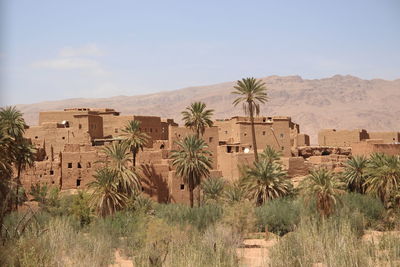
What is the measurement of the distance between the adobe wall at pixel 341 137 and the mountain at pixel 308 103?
165 feet

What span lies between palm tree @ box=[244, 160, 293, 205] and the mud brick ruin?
5.99 meters

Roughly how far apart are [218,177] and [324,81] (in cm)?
14054

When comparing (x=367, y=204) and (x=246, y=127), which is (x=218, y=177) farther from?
(x=367, y=204)

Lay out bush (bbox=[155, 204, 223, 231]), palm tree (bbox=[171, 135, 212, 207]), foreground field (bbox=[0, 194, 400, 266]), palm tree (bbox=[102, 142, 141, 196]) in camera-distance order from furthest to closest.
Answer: palm tree (bbox=[171, 135, 212, 207]) < palm tree (bbox=[102, 142, 141, 196]) < bush (bbox=[155, 204, 223, 231]) < foreground field (bbox=[0, 194, 400, 266])

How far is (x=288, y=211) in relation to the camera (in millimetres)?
27141

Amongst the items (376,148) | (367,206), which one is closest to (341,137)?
(376,148)

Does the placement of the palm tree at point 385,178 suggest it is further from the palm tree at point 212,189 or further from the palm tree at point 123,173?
the palm tree at point 123,173

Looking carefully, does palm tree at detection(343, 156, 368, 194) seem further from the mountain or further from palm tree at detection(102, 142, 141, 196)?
the mountain

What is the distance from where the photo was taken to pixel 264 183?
32500mm

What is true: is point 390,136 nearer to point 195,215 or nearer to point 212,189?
point 212,189

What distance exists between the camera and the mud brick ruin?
3788 cm

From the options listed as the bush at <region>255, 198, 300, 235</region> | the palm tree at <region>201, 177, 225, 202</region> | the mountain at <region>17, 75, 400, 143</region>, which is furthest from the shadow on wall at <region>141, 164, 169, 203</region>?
the mountain at <region>17, 75, 400, 143</region>

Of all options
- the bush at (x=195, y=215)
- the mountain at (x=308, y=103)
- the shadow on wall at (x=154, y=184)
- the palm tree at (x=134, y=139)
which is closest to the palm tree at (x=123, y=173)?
the shadow on wall at (x=154, y=184)

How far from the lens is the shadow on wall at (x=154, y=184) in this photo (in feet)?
120
